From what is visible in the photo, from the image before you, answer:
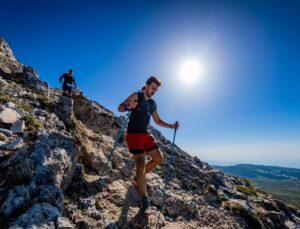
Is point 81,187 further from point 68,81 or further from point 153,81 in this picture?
point 68,81

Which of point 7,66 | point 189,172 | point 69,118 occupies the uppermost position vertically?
point 7,66

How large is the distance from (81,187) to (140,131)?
8.37 feet

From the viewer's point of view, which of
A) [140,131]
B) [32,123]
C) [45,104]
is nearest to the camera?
[140,131]

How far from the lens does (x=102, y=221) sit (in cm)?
578

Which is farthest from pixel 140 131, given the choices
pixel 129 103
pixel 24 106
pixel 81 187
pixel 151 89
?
pixel 24 106

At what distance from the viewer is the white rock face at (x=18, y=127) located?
7.61m

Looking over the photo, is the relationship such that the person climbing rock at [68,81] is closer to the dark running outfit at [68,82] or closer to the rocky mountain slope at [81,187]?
the dark running outfit at [68,82]

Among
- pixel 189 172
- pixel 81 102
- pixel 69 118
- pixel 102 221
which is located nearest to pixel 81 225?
pixel 102 221

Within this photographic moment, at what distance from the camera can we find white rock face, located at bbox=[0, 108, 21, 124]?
8027mm

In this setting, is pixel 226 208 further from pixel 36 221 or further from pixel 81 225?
pixel 36 221

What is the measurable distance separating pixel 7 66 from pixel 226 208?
18613 millimetres

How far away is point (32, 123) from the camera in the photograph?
27.6 ft

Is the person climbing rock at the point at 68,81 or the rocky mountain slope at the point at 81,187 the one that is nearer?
the rocky mountain slope at the point at 81,187

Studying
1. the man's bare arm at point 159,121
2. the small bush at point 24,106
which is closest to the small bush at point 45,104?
the small bush at point 24,106
